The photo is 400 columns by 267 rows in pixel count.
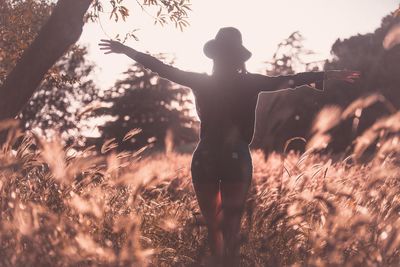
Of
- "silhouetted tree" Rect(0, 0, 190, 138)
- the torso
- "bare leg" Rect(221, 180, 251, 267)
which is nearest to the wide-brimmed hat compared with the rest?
the torso

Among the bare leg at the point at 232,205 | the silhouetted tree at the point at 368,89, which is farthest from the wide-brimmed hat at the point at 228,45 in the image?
the silhouetted tree at the point at 368,89

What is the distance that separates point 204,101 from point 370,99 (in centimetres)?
129

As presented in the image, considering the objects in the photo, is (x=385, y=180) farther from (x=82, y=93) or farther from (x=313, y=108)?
(x=82, y=93)

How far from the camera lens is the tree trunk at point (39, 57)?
255 inches

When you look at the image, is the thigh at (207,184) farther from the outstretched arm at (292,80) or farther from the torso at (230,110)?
the outstretched arm at (292,80)

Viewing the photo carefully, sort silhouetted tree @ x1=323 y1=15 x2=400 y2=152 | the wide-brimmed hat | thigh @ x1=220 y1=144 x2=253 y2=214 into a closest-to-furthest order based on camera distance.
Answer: thigh @ x1=220 y1=144 x2=253 y2=214 < the wide-brimmed hat < silhouetted tree @ x1=323 y1=15 x2=400 y2=152

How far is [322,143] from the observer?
468 centimetres

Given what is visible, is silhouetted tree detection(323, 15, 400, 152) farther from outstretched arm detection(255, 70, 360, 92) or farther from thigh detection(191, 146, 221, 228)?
thigh detection(191, 146, 221, 228)

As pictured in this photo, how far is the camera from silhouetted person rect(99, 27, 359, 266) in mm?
4277

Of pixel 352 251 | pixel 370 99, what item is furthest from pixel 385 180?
pixel 352 251

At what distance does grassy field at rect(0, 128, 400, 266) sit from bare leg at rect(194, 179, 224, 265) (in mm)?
152

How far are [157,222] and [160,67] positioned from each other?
4.23 feet

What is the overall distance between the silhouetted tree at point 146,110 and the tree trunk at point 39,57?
3920cm

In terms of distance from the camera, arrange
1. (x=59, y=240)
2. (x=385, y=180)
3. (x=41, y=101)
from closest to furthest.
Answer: (x=59, y=240)
(x=385, y=180)
(x=41, y=101)
